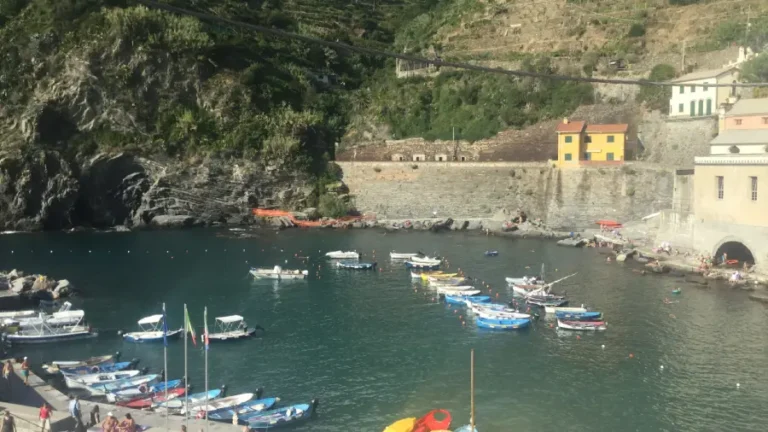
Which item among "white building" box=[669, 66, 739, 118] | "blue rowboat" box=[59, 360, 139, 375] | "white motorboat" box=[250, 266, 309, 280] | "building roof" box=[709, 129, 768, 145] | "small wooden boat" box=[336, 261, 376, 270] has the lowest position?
"blue rowboat" box=[59, 360, 139, 375]

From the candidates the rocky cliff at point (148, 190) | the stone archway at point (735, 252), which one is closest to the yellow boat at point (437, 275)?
the stone archway at point (735, 252)

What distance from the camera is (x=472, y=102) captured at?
5691 centimetres

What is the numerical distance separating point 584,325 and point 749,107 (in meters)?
18.0

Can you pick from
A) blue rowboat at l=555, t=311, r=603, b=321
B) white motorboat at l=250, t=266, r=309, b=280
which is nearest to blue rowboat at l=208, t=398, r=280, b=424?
blue rowboat at l=555, t=311, r=603, b=321

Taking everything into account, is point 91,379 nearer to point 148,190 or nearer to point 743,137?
point 743,137

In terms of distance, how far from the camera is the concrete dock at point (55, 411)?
1301 centimetres

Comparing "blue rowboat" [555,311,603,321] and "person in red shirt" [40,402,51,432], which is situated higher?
"person in red shirt" [40,402,51,432]

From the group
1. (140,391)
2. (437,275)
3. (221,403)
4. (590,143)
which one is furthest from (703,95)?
(140,391)

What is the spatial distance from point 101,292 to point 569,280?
20168 millimetres

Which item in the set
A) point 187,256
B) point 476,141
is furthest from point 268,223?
point 476,141

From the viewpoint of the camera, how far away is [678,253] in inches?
1319

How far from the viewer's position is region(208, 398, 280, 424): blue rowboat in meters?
→ 16.5

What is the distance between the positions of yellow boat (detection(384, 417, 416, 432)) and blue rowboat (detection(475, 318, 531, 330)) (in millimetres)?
8982

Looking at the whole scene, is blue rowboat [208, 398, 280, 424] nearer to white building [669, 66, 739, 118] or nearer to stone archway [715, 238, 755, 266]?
stone archway [715, 238, 755, 266]
